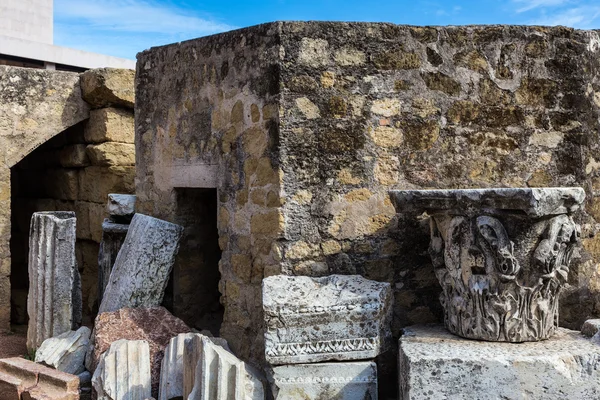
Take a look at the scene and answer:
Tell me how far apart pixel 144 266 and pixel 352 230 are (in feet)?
5.58

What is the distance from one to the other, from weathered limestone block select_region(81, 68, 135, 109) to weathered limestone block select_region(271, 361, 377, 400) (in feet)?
14.7

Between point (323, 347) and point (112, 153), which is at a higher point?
point (112, 153)

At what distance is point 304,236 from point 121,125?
388 cm

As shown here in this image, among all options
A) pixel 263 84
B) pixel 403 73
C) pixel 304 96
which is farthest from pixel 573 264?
pixel 263 84

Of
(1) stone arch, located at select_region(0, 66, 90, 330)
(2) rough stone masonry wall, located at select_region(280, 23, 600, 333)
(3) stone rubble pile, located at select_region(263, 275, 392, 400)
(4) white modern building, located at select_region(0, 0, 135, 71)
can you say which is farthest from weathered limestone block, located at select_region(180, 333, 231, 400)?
(4) white modern building, located at select_region(0, 0, 135, 71)

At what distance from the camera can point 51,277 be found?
486 cm

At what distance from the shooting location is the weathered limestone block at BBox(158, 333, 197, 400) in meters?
3.59

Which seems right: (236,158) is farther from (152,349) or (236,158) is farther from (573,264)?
(573,264)

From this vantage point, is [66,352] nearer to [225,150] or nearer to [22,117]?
[225,150]

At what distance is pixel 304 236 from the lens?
3.88m

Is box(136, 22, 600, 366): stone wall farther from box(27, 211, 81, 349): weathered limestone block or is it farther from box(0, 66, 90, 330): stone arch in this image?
box(0, 66, 90, 330): stone arch

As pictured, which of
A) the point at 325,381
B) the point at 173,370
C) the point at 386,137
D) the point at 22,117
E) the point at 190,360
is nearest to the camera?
the point at 325,381

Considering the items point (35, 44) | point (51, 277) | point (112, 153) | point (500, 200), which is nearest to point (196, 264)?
point (51, 277)

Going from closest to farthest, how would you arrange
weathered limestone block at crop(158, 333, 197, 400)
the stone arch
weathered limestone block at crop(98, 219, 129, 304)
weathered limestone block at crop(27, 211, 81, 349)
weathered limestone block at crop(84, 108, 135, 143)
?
1. weathered limestone block at crop(158, 333, 197, 400)
2. weathered limestone block at crop(27, 211, 81, 349)
3. weathered limestone block at crop(98, 219, 129, 304)
4. the stone arch
5. weathered limestone block at crop(84, 108, 135, 143)
